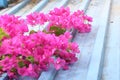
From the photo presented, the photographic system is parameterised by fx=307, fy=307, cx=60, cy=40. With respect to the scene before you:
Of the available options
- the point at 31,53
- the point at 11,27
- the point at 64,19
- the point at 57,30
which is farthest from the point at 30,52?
the point at 64,19

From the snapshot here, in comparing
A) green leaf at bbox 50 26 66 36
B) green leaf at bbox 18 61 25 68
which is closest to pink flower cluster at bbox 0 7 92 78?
green leaf at bbox 18 61 25 68

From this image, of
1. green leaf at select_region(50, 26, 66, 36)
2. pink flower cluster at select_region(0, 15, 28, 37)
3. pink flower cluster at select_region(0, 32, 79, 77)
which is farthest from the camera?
green leaf at select_region(50, 26, 66, 36)

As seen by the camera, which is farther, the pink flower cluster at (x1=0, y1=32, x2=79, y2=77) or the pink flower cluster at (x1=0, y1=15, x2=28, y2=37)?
the pink flower cluster at (x1=0, y1=15, x2=28, y2=37)

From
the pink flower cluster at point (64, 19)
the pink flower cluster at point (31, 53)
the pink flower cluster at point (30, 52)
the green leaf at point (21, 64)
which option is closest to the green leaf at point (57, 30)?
the pink flower cluster at point (64, 19)

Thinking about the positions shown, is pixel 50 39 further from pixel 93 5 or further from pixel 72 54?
pixel 93 5

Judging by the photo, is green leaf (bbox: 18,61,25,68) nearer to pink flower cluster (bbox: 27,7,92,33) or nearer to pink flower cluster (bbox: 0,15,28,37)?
pink flower cluster (bbox: 0,15,28,37)

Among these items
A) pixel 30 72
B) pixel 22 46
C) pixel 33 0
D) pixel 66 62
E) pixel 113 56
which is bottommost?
pixel 33 0

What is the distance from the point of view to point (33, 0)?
5250 millimetres

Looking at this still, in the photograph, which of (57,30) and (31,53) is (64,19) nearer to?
(57,30)

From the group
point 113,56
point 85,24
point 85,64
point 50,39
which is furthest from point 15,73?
point 85,24

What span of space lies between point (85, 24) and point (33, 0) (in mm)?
2333

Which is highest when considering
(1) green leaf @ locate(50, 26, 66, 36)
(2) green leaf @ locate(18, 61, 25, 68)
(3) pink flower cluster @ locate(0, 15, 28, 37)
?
(3) pink flower cluster @ locate(0, 15, 28, 37)

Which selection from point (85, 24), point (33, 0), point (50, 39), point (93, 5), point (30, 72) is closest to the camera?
point (30, 72)

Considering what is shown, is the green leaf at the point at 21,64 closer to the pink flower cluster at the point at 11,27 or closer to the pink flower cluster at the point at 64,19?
the pink flower cluster at the point at 11,27
